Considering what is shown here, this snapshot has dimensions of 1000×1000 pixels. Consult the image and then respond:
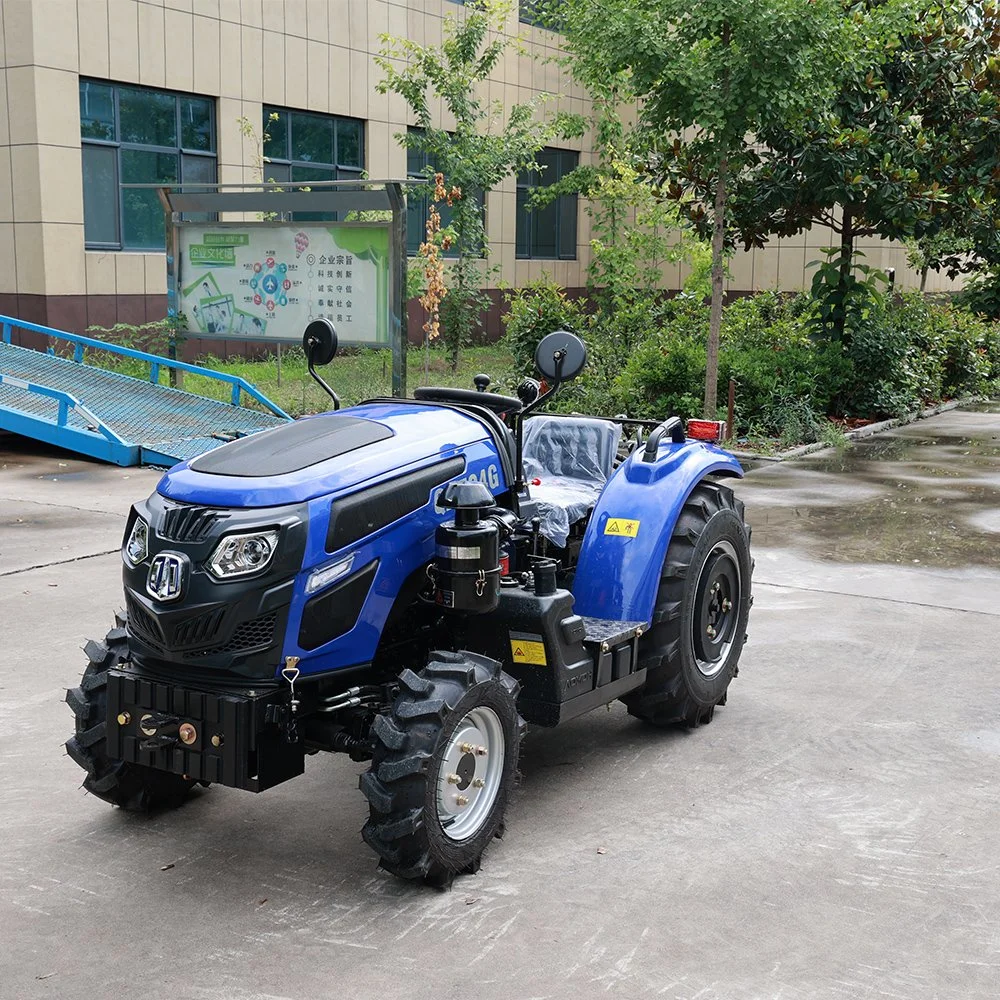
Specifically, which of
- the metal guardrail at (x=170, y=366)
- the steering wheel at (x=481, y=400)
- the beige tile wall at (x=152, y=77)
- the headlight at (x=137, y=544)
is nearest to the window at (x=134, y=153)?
the beige tile wall at (x=152, y=77)

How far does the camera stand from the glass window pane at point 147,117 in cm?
1900

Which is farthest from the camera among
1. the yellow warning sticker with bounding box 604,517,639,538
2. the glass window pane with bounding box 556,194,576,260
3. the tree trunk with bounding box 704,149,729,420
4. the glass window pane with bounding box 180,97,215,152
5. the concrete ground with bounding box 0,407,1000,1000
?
the glass window pane with bounding box 556,194,576,260

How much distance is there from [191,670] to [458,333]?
1704 centimetres

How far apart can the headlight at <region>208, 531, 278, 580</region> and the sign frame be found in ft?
29.0

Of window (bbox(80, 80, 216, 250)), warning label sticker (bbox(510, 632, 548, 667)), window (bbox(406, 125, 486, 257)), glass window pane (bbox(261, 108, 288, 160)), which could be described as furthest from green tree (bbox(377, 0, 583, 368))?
warning label sticker (bbox(510, 632, 548, 667))

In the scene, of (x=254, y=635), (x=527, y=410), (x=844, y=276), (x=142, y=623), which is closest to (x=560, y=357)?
(x=527, y=410)

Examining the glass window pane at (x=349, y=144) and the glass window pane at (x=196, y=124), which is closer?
the glass window pane at (x=196, y=124)

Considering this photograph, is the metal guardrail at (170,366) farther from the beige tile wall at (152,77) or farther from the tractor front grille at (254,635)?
the tractor front grille at (254,635)

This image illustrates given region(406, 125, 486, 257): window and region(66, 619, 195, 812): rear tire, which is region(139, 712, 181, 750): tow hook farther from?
region(406, 125, 486, 257): window

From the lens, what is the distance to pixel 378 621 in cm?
432

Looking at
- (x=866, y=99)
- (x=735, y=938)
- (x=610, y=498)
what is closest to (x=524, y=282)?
(x=866, y=99)

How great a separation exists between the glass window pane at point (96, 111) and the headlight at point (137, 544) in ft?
51.6

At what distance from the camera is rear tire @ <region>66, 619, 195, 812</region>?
444 cm

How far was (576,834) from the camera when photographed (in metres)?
4.59
